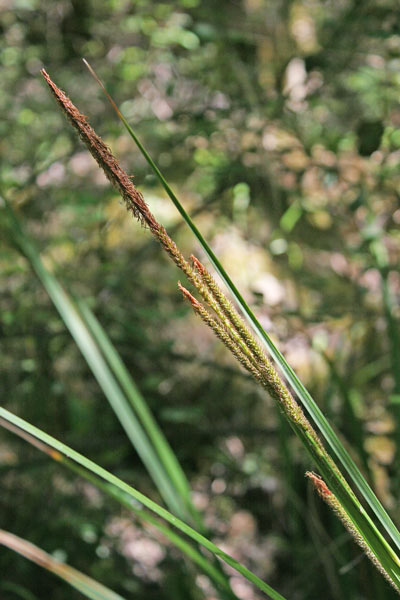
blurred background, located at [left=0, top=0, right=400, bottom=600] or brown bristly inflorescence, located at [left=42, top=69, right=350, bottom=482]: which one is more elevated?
blurred background, located at [left=0, top=0, right=400, bottom=600]

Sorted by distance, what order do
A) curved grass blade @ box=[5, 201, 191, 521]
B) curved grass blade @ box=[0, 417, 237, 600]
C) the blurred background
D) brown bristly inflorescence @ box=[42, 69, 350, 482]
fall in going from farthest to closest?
the blurred background < curved grass blade @ box=[5, 201, 191, 521] < curved grass blade @ box=[0, 417, 237, 600] < brown bristly inflorescence @ box=[42, 69, 350, 482]

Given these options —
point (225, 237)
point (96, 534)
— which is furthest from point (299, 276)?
point (96, 534)

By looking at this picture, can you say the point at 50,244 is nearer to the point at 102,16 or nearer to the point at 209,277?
the point at 102,16

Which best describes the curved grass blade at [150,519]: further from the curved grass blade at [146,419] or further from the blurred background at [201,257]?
the blurred background at [201,257]

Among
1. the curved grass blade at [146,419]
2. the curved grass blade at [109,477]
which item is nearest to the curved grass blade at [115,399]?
the curved grass blade at [146,419]

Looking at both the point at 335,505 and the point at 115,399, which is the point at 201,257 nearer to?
the point at 115,399

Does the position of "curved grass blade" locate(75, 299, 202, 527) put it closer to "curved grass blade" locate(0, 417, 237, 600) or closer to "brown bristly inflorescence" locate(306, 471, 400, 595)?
"curved grass blade" locate(0, 417, 237, 600)

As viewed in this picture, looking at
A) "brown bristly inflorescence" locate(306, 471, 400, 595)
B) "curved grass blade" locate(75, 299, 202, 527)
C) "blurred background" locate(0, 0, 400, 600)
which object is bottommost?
"brown bristly inflorescence" locate(306, 471, 400, 595)

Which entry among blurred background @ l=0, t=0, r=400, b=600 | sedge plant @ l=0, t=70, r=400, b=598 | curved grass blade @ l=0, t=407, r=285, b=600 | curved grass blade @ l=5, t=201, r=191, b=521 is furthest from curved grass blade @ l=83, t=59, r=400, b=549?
blurred background @ l=0, t=0, r=400, b=600

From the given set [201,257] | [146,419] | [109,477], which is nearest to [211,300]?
[109,477]
